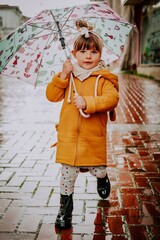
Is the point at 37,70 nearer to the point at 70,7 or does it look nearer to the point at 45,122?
the point at 70,7

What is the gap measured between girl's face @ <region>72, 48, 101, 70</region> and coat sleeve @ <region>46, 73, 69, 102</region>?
18 centimetres

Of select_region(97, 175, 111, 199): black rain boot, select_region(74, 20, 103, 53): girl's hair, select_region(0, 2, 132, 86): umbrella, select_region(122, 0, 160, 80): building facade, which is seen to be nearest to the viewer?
select_region(74, 20, 103, 53): girl's hair

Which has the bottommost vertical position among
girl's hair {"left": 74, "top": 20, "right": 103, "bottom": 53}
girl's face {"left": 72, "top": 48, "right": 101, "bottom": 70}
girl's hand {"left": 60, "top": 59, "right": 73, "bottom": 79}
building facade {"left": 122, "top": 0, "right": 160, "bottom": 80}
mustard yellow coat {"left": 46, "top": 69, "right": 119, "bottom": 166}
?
mustard yellow coat {"left": 46, "top": 69, "right": 119, "bottom": 166}

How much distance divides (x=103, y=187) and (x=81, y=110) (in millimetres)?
909

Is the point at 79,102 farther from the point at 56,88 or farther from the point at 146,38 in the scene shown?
the point at 146,38

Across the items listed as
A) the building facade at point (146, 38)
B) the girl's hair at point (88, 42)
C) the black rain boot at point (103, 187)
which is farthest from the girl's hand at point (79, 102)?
the building facade at point (146, 38)

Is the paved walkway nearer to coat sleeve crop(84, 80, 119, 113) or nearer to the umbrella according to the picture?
coat sleeve crop(84, 80, 119, 113)

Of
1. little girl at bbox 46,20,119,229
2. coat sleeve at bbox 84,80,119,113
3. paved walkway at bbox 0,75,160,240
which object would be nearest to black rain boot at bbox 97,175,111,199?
paved walkway at bbox 0,75,160,240

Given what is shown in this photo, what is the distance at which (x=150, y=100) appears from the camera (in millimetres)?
9742

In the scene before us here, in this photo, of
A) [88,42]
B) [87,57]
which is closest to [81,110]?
[87,57]

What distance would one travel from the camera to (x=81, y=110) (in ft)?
8.68

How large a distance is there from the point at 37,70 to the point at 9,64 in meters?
0.25

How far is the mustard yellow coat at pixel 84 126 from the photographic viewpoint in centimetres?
271

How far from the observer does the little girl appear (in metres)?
2.69
